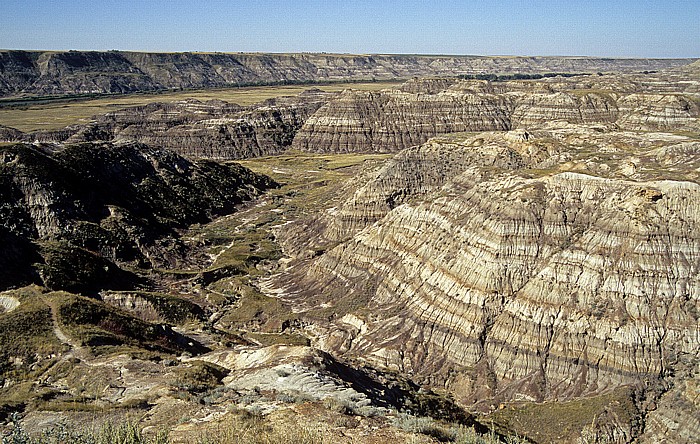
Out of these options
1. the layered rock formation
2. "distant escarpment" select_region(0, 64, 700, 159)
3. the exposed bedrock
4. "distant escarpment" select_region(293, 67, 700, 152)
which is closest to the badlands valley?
the layered rock formation

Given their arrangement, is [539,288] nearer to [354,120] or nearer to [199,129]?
[354,120]

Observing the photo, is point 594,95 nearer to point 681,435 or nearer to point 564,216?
point 564,216

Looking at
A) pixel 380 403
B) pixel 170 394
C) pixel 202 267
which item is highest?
pixel 170 394

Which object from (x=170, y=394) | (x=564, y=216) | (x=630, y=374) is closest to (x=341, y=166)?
(x=564, y=216)

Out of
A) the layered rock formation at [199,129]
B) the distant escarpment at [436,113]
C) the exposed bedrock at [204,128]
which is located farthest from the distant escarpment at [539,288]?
the layered rock formation at [199,129]

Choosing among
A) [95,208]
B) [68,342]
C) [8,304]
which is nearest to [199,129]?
[95,208]

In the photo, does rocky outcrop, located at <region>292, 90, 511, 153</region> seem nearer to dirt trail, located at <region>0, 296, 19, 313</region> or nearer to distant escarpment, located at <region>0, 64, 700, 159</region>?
distant escarpment, located at <region>0, 64, 700, 159</region>
